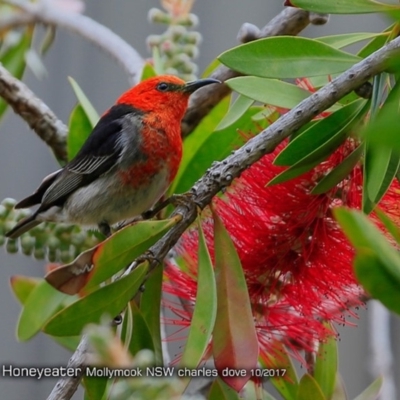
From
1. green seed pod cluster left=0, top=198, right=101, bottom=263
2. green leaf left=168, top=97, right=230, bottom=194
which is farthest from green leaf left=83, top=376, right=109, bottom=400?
green leaf left=168, top=97, right=230, bottom=194

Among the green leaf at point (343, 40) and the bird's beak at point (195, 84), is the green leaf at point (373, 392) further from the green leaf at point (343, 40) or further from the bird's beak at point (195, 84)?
the bird's beak at point (195, 84)

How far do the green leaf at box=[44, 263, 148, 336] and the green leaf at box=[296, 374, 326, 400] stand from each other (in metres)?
0.27

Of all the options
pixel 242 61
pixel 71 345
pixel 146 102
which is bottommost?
pixel 71 345

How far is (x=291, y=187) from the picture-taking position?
1009 mm

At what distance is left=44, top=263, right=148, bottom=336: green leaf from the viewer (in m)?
0.80

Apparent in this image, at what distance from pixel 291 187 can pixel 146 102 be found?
0.59 metres

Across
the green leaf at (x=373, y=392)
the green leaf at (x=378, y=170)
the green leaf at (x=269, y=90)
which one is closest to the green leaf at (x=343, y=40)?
the green leaf at (x=269, y=90)

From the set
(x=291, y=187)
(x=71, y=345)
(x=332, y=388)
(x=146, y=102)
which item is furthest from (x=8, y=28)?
(x=332, y=388)

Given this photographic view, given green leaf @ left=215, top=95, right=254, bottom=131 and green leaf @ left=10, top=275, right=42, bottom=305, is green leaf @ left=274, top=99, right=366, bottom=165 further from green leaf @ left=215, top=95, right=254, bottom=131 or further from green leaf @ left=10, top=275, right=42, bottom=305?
green leaf @ left=10, top=275, right=42, bottom=305

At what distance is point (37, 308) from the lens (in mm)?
1169

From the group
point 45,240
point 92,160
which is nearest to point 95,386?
point 45,240

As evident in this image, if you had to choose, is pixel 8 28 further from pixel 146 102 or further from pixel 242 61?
pixel 242 61

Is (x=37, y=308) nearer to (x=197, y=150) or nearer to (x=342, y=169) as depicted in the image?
(x=197, y=150)

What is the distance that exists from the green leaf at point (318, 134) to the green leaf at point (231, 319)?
0.11 m
